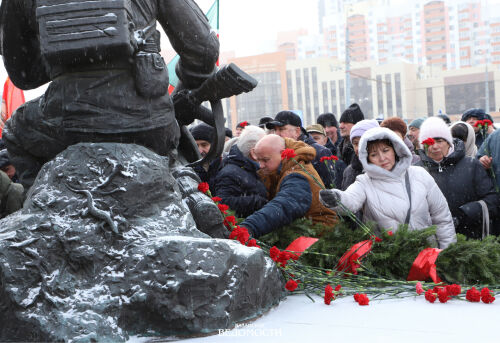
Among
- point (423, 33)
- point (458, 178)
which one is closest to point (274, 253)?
point (458, 178)

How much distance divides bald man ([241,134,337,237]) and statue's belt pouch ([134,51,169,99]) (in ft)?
3.35

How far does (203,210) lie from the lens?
11.1 feet

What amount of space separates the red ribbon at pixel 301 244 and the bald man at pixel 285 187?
15cm

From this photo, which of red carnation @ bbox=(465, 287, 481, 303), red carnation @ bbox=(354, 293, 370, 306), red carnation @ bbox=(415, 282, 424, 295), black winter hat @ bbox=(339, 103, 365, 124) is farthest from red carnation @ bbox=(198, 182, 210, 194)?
black winter hat @ bbox=(339, 103, 365, 124)

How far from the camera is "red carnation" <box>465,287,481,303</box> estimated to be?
319cm

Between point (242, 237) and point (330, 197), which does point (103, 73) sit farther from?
point (330, 197)

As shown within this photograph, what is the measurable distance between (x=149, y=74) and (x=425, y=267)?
1.83 meters

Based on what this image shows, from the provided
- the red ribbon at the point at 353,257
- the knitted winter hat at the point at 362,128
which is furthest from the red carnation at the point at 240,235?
the knitted winter hat at the point at 362,128

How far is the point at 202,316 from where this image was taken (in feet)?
8.75

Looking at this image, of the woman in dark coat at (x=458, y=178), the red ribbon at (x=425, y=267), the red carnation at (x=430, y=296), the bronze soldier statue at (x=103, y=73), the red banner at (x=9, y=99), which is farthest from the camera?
the red banner at (x=9, y=99)

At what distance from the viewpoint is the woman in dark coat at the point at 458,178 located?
4559mm

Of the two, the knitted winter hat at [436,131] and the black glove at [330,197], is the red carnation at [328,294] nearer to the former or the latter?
the black glove at [330,197]

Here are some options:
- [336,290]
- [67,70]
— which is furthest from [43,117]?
[336,290]

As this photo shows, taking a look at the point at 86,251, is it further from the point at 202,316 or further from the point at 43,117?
the point at 43,117
